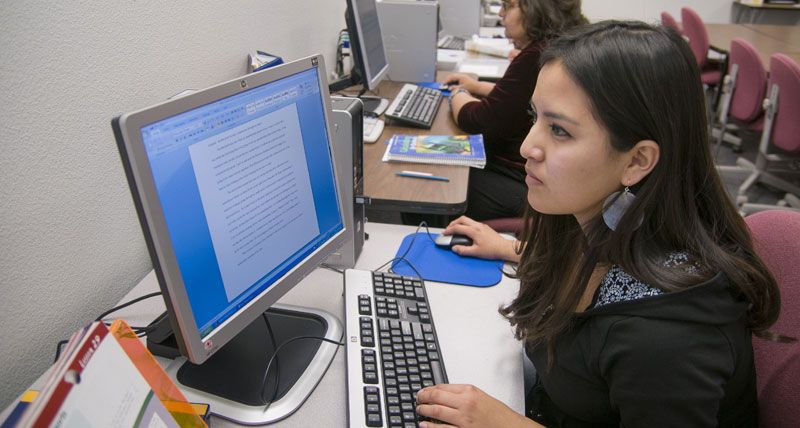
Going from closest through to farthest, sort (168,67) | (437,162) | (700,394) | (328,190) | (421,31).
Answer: (700,394) → (328,190) → (168,67) → (437,162) → (421,31)

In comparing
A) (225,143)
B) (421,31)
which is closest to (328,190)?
(225,143)

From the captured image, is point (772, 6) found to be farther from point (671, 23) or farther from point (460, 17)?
point (460, 17)

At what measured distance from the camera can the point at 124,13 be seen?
3.15ft

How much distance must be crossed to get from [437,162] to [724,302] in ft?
3.10

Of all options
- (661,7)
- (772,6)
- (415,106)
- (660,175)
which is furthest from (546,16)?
(772,6)

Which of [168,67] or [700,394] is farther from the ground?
[168,67]

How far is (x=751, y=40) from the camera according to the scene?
11.7 feet

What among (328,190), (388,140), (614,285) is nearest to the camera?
(614,285)

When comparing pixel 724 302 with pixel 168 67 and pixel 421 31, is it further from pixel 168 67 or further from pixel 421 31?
pixel 421 31

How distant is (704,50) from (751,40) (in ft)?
1.08

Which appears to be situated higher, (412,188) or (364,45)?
(364,45)

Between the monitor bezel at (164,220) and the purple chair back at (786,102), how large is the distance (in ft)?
7.68

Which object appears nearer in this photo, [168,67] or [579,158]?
[579,158]

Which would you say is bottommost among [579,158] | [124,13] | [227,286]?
[227,286]
